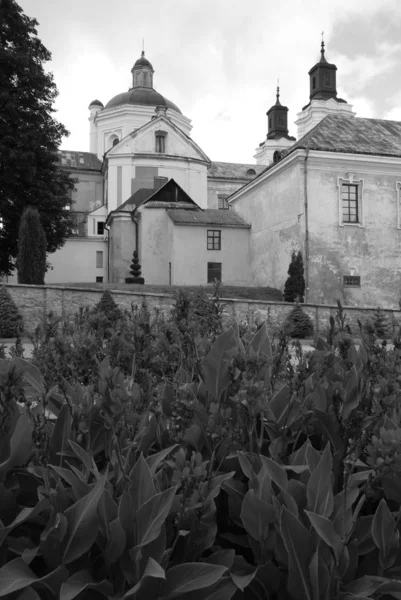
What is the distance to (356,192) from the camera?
2783 centimetres

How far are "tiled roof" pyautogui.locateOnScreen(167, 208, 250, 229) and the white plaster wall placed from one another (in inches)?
527

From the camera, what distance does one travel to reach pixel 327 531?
52.1 inches

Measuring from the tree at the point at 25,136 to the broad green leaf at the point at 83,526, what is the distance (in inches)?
998

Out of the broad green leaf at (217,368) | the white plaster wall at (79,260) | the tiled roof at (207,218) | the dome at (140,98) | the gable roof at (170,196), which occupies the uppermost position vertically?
the dome at (140,98)

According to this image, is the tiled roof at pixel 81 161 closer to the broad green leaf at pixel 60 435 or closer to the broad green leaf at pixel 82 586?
the broad green leaf at pixel 60 435

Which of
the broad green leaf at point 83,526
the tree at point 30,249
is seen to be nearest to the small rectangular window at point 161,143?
the tree at point 30,249

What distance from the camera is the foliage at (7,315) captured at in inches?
717

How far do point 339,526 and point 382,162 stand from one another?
2836cm

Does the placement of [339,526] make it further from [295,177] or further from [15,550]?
[295,177]

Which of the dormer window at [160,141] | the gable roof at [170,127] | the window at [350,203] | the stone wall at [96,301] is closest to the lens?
the stone wall at [96,301]

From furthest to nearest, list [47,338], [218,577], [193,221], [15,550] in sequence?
[193,221], [47,338], [15,550], [218,577]

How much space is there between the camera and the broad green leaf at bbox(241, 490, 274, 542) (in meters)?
1.44

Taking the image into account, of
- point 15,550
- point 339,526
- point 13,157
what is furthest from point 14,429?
point 13,157

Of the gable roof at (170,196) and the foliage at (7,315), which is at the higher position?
the gable roof at (170,196)
